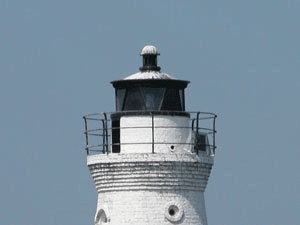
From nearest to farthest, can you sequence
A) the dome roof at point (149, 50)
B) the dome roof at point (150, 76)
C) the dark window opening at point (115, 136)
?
the dome roof at point (150, 76) → the dark window opening at point (115, 136) → the dome roof at point (149, 50)

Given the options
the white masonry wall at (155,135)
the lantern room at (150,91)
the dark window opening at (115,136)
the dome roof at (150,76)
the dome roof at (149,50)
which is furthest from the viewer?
the dome roof at (149,50)

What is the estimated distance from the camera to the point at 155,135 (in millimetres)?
44812

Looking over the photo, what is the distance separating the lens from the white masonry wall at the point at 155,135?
147 ft

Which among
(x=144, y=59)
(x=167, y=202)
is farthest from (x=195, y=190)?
(x=144, y=59)

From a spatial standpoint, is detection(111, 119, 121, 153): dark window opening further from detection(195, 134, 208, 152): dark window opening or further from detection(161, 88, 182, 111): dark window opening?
detection(195, 134, 208, 152): dark window opening

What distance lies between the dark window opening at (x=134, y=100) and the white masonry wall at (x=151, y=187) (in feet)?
4.94

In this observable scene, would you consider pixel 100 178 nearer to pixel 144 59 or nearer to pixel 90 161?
pixel 90 161

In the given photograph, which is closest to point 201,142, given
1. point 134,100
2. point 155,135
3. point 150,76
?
point 155,135

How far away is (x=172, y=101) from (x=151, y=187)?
2.69 metres

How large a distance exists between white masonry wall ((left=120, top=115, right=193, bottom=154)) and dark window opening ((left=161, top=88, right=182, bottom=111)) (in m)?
0.28

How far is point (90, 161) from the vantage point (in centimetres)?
4553

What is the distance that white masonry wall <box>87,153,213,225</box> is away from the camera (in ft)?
146

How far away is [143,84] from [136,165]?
2.47m

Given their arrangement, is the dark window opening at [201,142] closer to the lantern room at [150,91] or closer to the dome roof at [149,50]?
the lantern room at [150,91]
